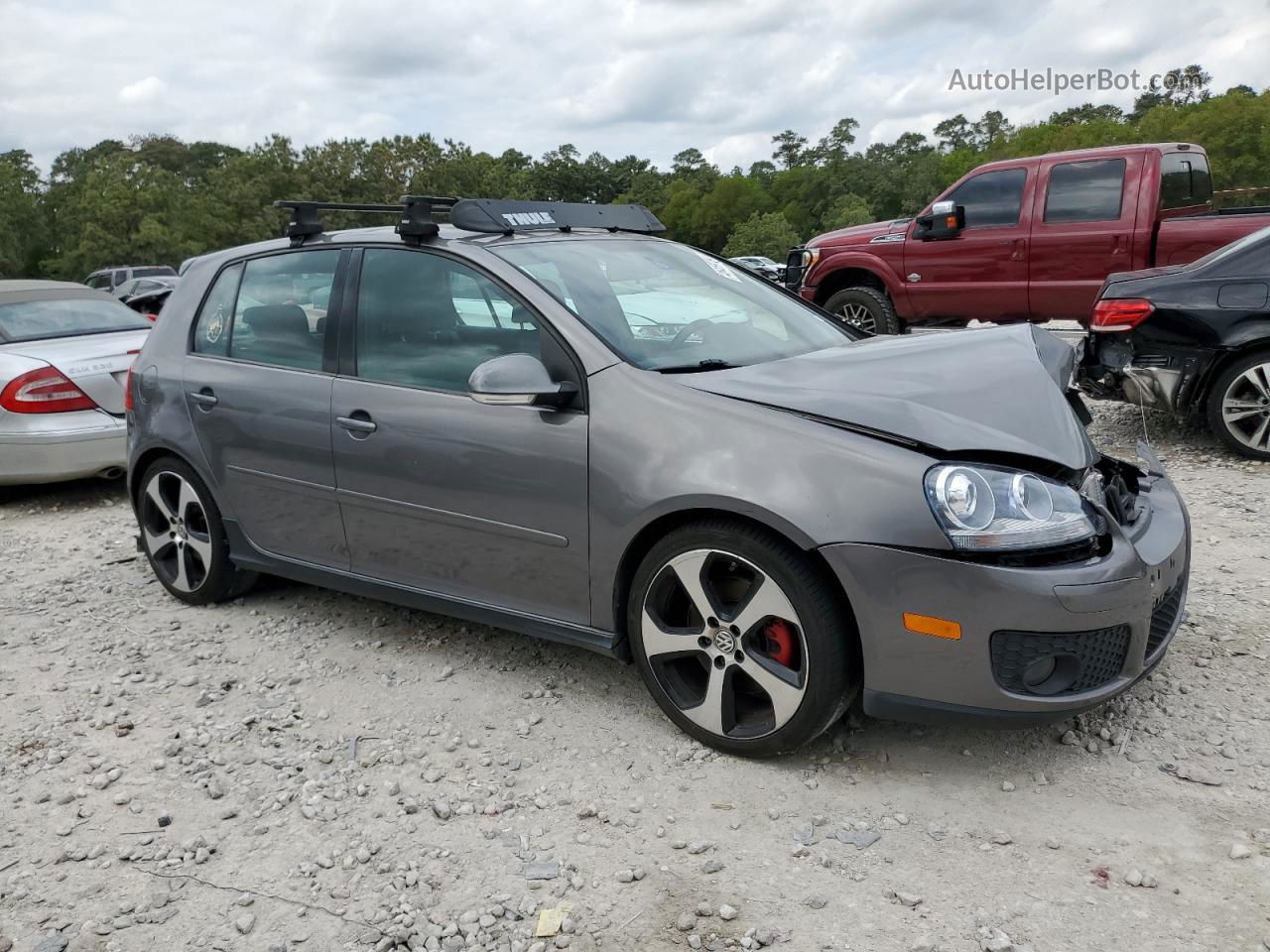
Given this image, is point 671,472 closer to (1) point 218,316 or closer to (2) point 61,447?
(1) point 218,316

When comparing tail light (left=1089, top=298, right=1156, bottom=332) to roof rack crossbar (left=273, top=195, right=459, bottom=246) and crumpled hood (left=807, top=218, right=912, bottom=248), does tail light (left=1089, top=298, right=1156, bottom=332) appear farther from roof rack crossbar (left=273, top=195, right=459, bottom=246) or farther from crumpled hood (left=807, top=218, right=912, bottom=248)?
roof rack crossbar (left=273, top=195, right=459, bottom=246)

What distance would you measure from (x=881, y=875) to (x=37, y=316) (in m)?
7.15

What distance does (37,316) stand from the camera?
7.40 m

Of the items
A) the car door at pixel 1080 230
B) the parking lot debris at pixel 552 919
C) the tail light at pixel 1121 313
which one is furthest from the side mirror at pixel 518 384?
the car door at pixel 1080 230

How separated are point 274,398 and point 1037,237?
713cm

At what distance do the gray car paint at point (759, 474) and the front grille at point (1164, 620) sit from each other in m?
0.11

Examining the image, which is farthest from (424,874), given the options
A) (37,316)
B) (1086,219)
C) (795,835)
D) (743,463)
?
(1086,219)

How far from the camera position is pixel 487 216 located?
12.6 ft

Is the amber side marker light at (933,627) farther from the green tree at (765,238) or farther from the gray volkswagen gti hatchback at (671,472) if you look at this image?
the green tree at (765,238)

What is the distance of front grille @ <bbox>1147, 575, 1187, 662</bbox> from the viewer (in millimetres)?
3002

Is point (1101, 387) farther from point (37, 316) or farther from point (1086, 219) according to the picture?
point (37, 316)

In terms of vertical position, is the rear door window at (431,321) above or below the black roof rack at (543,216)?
below

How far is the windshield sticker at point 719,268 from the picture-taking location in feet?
14.0

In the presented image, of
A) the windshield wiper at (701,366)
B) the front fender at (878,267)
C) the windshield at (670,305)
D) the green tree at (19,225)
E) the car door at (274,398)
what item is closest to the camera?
the windshield wiper at (701,366)
